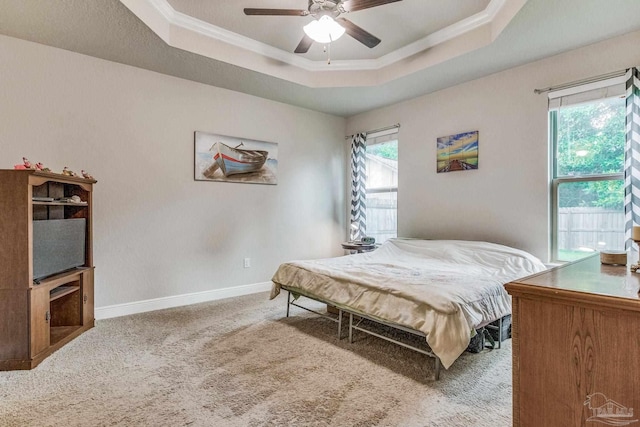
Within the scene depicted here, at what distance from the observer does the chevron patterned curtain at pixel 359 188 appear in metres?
4.91

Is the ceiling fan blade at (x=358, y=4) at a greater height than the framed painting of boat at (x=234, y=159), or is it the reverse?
the ceiling fan blade at (x=358, y=4)

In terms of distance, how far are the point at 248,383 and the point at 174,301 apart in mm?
2011

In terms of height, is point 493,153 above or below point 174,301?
above

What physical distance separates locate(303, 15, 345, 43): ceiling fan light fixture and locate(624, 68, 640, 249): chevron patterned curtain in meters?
2.39

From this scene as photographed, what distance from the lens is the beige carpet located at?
5.48 ft

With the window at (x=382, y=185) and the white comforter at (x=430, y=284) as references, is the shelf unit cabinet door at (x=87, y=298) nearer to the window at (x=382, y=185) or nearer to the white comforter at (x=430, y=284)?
the white comforter at (x=430, y=284)

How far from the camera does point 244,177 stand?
4.17m

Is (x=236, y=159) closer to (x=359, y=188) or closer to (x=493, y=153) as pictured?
(x=359, y=188)

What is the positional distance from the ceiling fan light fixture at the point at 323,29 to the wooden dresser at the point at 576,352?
2.10m

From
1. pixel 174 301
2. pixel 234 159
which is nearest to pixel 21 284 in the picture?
pixel 174 301

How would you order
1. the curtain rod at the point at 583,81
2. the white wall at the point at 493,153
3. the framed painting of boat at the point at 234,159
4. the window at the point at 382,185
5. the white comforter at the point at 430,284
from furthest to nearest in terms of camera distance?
the window at the point at 382,185
the framed painting of boat at the point at 234,159
the white wall at the point at 493,153
the curtain rod at the point at 583,81
the white comforter at the point at 430,284

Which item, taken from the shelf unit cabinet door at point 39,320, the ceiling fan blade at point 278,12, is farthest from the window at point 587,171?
the shelf unit cabinet door at point 39,320

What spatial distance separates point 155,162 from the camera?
11.6 ft

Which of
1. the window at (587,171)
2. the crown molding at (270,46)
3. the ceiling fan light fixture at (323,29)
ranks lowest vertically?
the window at (587,171)
